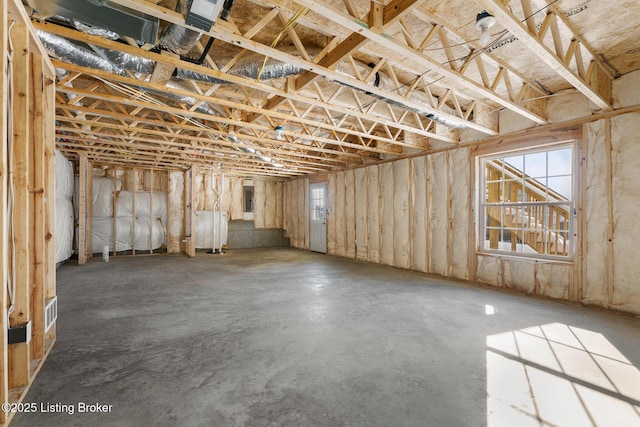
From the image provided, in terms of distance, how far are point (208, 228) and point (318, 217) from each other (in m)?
3.84

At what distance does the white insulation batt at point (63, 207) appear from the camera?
5996 mm

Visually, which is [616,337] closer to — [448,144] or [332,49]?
[448,144]

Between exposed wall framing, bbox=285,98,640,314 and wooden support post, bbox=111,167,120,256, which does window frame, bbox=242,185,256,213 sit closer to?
exposed wall framing, bbox=285,98,640,314

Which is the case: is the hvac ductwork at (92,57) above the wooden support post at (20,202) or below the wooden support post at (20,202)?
above

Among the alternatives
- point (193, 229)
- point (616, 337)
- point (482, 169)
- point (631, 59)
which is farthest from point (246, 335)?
point (193, 229)

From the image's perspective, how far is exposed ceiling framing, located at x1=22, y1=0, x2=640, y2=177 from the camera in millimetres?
2221

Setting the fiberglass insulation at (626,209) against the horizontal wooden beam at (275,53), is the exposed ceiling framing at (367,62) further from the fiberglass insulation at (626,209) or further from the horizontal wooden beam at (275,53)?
the fiberglass insulation at (626,209)

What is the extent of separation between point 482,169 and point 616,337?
10.6 ft

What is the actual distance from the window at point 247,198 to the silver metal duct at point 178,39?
8580mm

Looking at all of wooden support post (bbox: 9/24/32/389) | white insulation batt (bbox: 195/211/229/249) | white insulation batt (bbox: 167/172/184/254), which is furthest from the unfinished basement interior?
white insulation batt (bbox: 195/211/229/249)

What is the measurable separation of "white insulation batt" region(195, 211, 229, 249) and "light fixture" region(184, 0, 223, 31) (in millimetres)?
7944

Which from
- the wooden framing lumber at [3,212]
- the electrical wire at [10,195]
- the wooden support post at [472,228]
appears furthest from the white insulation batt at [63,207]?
the wooden support post at [472,228]

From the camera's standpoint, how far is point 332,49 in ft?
8.79

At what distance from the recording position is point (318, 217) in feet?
31.6
